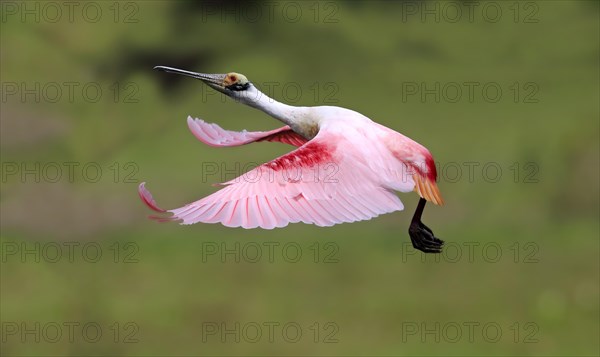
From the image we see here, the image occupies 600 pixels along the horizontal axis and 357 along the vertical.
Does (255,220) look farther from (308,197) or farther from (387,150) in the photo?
(387,150)

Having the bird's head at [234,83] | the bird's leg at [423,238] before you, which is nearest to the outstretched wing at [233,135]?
the bird's head at [234,83]

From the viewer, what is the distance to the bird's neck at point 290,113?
4.20m

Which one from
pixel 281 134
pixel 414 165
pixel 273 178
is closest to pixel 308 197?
pixel 273 178

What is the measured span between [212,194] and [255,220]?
0.20m

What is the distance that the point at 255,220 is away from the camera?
12.1 feet

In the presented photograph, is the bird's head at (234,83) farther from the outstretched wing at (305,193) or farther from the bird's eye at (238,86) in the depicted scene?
the outstretched wing at (305,193)

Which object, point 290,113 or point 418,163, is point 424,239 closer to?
point 418,163

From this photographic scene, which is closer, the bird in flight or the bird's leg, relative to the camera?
the bird in flight

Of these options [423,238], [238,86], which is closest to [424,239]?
[423,238]

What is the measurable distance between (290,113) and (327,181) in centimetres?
43

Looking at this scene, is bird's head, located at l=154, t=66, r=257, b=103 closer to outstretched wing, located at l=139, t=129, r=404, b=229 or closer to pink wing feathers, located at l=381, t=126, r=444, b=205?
outstretched wing, located at l=139, t=129, r=404, b=229

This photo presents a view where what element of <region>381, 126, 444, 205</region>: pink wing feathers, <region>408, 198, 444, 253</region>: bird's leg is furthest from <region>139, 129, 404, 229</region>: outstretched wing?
<region>408, 198, 444, 253</region>: bird's leg

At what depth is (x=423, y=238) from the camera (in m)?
4.21

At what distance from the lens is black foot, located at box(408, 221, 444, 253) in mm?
4203
